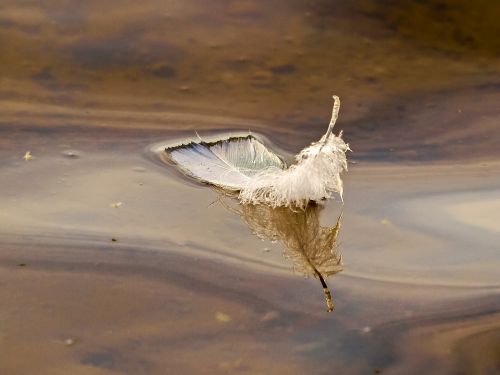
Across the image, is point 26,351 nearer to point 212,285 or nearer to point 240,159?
point 212,285

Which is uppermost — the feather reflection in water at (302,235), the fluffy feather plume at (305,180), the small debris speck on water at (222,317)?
the fluffy feather plume at (305,180)

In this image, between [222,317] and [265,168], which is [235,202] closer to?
[265,168]

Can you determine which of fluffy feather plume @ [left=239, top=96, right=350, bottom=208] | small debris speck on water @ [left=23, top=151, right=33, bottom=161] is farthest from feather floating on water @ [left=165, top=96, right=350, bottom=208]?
small debris speck on water @ [left=23, top=151, right=33, bottom=161]

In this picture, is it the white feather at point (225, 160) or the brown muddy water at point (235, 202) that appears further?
the white feather at point (225, 160)

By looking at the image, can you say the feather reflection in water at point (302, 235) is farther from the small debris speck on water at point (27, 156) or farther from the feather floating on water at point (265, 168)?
the small debris speck on water at point (27, 156)

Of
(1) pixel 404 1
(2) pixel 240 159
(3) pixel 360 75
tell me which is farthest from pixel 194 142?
(1) pixel 404 1

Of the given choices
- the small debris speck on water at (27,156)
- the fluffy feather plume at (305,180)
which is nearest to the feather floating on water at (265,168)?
the fluffy feather plume at (305,180)

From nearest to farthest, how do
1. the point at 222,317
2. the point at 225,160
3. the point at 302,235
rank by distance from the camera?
the point at 222,317, the point at 302,235, the point at 225,160

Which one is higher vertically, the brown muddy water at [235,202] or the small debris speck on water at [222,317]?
the brown muddy water at [235,202]

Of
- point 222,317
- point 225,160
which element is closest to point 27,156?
point 225,160
